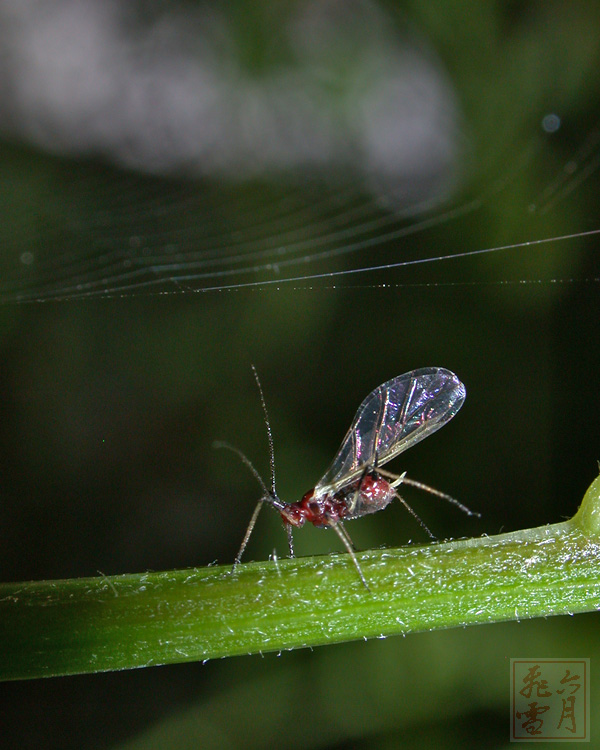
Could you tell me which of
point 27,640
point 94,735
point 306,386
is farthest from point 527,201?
point 94,735

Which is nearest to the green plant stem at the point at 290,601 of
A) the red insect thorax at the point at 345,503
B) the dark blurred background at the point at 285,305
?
the red insect thorax at the point at 345,503

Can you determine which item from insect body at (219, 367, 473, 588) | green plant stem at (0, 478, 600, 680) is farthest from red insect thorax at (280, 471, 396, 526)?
green plant stem at (0, 478, 600, 680)

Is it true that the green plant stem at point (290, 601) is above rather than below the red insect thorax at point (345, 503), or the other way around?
above

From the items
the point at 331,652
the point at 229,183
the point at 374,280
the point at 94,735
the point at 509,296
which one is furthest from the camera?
the point at 229,183

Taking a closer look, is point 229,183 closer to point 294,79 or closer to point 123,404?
point 294,79

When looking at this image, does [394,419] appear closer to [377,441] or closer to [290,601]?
[377,441]

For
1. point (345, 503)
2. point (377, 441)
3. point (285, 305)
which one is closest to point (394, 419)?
point (377, 441)

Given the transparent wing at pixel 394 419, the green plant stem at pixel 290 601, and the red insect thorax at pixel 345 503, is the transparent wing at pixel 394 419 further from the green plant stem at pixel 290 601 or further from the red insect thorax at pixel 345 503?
the green plant stem at pixel 290 601
